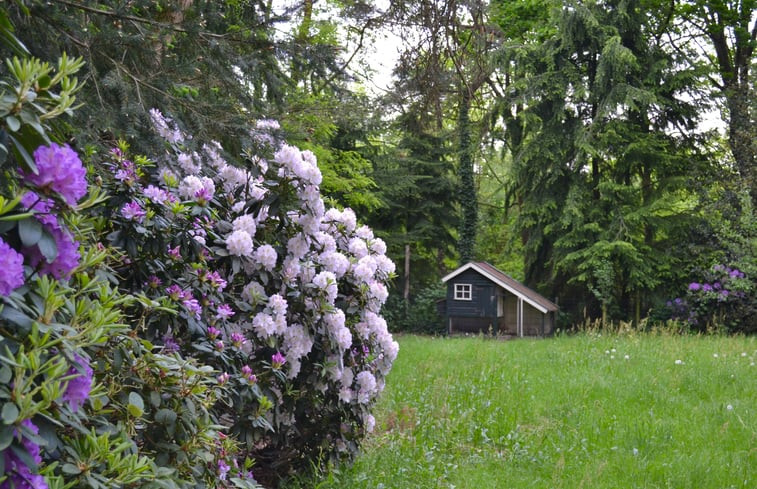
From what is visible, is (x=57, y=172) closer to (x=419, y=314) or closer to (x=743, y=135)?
(x=743, y=135)

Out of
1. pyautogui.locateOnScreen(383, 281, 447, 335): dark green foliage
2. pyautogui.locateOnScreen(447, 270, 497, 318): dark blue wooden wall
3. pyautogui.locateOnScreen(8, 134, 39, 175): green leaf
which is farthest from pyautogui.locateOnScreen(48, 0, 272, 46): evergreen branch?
pyautogui.locateOnScreen(383, 281, 447, 335): dark green foliage

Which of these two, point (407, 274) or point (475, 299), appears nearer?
point (475, 299)

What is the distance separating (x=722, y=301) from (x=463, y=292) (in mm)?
5997

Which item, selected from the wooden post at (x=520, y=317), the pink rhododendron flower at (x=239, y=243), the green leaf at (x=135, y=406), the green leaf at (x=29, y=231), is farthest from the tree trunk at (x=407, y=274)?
the green leaf at (x=29, y=231)

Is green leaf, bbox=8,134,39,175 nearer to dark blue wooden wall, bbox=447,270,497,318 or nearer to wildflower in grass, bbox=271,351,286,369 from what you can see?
wildflower in grass, bbox=271,351,286,369

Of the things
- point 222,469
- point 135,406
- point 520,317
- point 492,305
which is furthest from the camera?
point 492,305

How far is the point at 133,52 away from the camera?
3.57 metres

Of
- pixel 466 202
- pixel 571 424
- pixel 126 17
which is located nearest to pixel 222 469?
pixel 126 17

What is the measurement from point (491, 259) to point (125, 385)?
23.9 meters

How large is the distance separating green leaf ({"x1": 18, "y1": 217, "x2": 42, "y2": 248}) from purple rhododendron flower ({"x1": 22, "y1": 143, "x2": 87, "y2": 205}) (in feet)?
0.25

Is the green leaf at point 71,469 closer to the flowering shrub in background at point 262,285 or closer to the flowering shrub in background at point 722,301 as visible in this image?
the flowering shrub in background at point 262,285

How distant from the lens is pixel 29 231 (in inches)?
49.4

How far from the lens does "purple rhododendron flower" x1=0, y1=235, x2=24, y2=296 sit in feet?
3.80

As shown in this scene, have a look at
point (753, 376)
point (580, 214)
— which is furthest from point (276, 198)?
point (580, 214)
